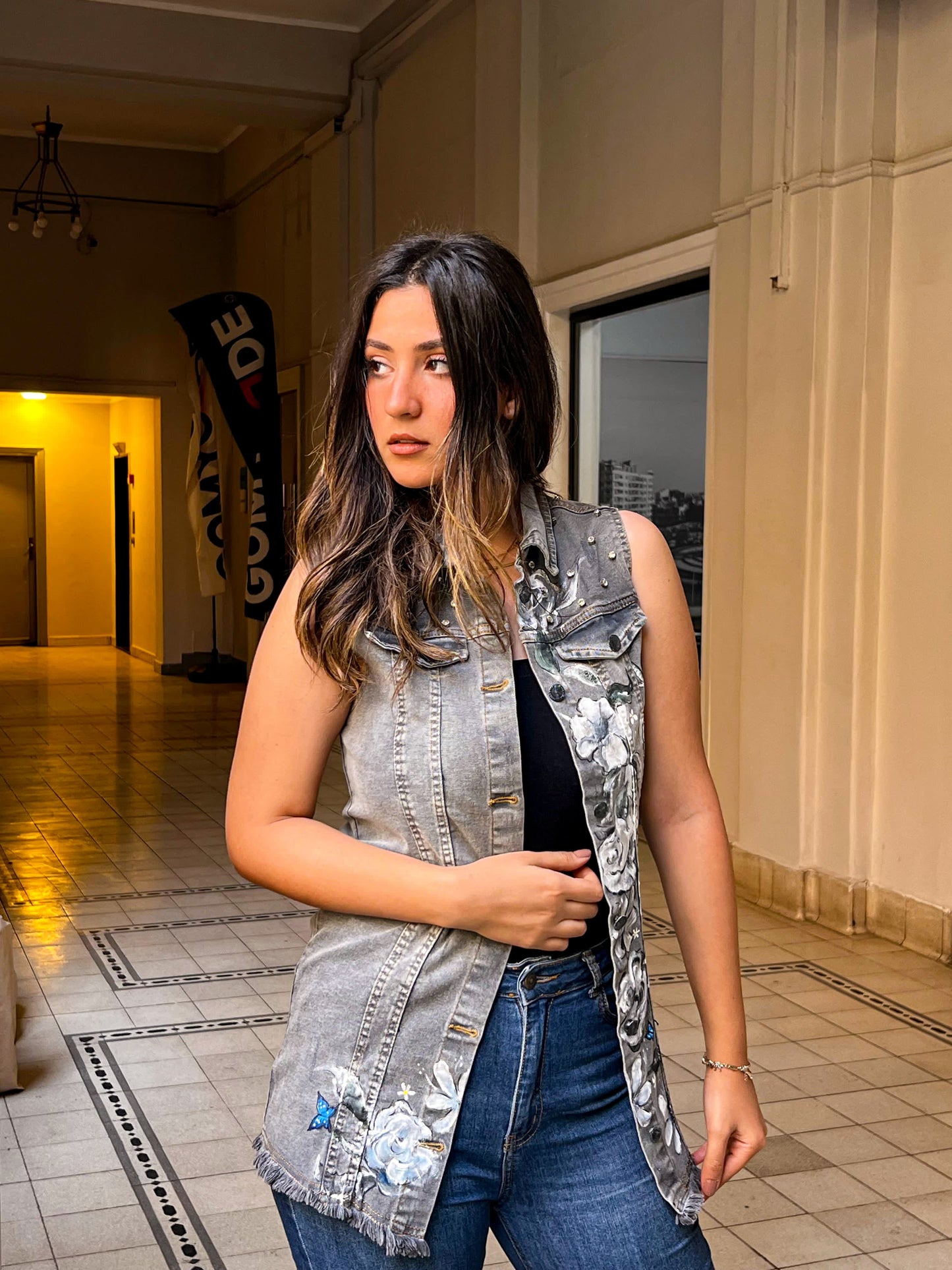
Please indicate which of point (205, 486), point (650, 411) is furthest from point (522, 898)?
point (205, 486)

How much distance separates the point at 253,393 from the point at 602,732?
1019cm

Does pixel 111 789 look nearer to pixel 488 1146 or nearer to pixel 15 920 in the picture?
pixel 15 920

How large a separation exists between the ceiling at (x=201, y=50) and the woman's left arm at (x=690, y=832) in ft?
26.7

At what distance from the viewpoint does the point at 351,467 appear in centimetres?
132

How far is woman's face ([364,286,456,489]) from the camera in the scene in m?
1.25

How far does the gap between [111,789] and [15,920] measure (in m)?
2.62

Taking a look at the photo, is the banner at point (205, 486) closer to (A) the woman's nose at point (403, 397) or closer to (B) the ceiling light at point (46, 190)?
(B) the ceiling light at point (46, 190)

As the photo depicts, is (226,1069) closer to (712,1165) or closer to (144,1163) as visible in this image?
(144,1163)

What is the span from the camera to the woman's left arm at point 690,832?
52.4 inches

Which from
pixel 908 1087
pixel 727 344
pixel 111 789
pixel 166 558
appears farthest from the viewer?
pixel 166 558

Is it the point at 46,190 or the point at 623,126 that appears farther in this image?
the point at 46,190

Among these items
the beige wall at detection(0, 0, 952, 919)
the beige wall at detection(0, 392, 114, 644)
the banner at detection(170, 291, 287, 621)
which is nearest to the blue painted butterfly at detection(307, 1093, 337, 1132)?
the beige wall at detection(0, 0, 952, 919)

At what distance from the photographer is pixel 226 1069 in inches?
146

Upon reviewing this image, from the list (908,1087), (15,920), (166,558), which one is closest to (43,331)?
(166,558)
